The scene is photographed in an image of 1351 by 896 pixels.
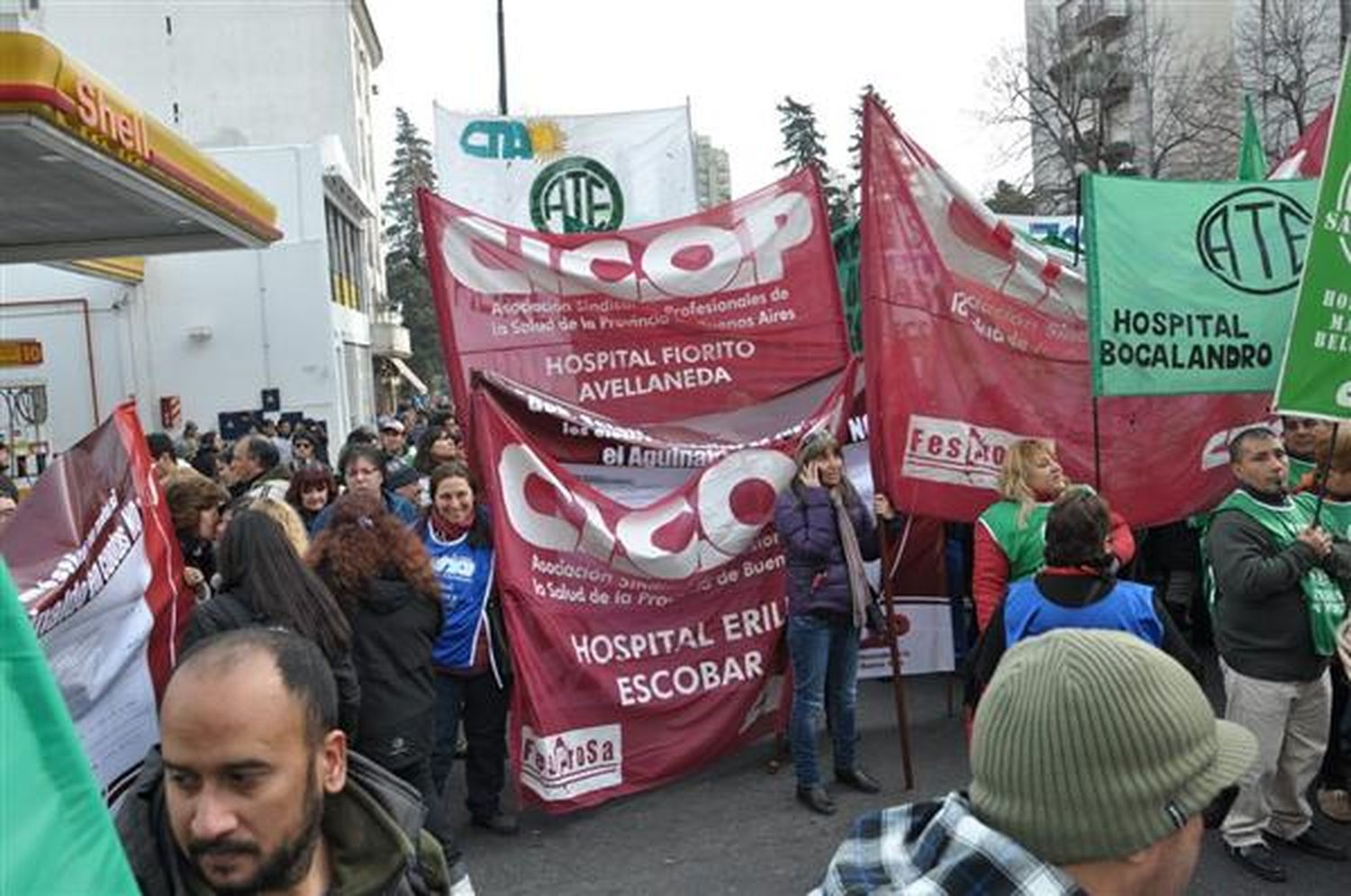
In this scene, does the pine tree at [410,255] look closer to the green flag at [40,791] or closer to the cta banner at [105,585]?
the cta banner at [105,585]

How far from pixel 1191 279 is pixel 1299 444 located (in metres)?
1.33

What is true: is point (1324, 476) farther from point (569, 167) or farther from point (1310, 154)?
point (569, 167)

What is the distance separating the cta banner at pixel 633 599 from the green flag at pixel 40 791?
4.22 meters

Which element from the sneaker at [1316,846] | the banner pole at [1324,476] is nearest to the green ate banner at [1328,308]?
the banner pole at [1324,476]

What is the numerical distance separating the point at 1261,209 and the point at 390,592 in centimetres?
445

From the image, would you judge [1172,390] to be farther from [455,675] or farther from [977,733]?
[977,733]

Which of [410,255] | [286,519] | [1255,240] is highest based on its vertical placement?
[410,255]

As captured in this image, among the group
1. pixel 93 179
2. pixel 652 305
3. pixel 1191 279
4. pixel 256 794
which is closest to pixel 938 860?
pixel 256 794

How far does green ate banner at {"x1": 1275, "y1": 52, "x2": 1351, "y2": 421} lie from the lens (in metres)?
4.43

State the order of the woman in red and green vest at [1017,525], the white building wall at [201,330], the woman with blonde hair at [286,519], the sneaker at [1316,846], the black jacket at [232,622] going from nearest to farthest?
the black jacket at [232,622] → the woman with blonde hair at [286,519] → the sneaker at [1316,846] → the woman in red and green vest at [1017,525] → the white building wall at [201,330]

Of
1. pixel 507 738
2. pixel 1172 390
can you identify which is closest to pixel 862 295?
pixel 1172 390

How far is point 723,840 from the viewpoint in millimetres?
5234

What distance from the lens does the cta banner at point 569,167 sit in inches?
372

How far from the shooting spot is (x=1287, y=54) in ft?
100
